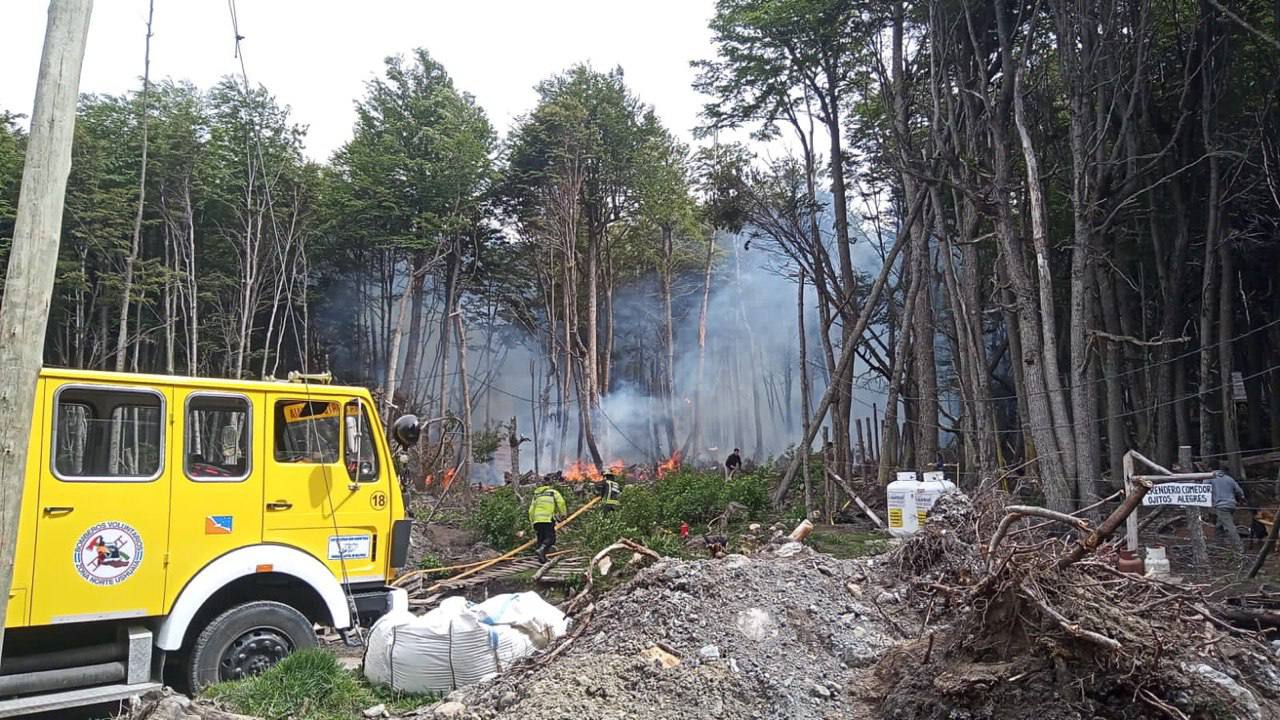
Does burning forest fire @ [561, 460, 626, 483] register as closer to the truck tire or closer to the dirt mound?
the dirt mound

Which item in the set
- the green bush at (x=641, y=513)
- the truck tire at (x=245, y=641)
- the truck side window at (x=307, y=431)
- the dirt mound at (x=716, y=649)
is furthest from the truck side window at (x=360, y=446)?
the green bush at (x=641, y=513)

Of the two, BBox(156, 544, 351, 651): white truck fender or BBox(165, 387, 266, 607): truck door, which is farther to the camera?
BBox(165, 387, 266, 607): truck door

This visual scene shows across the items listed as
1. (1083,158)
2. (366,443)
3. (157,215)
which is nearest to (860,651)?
(366,443)

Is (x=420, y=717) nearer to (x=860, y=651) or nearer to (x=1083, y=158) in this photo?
(x=860, y=651)

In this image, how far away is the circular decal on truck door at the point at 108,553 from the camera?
240 inches

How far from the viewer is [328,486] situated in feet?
24.3

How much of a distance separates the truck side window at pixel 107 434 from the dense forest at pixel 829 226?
31.5 feet

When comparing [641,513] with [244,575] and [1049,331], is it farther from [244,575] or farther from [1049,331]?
[244,575]

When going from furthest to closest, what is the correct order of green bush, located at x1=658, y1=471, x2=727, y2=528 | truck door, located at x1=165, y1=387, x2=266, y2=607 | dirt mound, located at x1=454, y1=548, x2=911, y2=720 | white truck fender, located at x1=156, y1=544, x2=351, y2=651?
1. green bush, located at x1=658, y1=471, x2=727, y2=528
2. truck door, located at x1=165, y1=387, x2=266, y2=607
3. white truck fender, located at x1=156, y1=544, x2=351, y2=651
4. dirt mound, located at x1=454, y1=548, x2=911, y2=720

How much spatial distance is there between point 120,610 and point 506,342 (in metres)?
36.7

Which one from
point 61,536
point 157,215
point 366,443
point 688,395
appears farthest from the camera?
point 688,395

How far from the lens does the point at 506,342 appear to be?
1681 inches

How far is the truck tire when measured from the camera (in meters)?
6.59

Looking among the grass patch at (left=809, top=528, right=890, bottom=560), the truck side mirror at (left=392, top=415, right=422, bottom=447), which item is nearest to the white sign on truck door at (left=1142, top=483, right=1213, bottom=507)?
the grass patch at (left=809, top=528, right=890, bottom=560)
